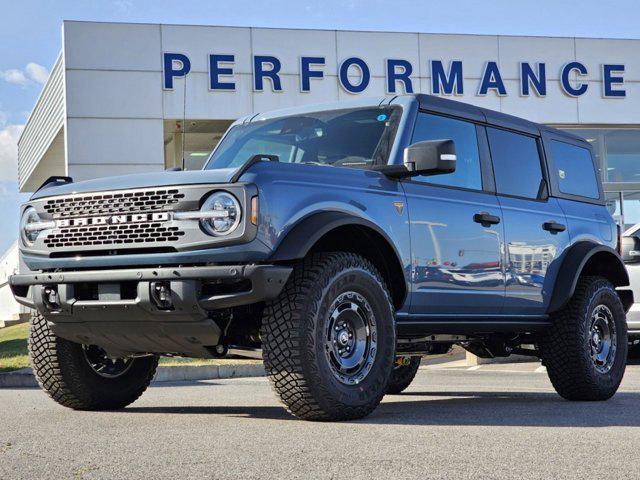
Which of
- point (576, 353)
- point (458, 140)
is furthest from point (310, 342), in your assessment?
point (576, 353)

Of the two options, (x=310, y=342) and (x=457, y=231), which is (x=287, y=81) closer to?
(x=457, y=231)

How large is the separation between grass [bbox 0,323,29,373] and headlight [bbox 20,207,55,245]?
6440mm

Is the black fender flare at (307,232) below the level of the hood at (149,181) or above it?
below

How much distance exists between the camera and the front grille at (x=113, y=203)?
6.41 meters

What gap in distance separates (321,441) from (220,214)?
141 cm

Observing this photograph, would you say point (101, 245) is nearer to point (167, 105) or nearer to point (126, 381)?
point (126, 381)

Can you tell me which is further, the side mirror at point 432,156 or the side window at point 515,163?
the side window at point 515,163

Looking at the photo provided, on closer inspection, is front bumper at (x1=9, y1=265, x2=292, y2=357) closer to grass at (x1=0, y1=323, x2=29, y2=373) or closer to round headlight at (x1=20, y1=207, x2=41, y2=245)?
round headlight at (x1=20, y1=207, x2=41, y2=245)

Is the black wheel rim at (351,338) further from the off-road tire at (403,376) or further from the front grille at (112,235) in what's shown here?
the off-road tire at (403,376)

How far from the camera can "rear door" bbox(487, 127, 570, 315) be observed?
27.1ft

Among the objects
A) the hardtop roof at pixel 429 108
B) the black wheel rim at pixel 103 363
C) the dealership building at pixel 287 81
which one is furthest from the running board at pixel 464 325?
the dealership building at pixel 287 81

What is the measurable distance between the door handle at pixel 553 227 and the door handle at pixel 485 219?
77 centimetres

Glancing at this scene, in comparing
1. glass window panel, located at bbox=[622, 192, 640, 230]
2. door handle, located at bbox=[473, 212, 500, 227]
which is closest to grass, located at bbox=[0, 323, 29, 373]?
door handle, located at bbox=[473, 212, 500, 227]

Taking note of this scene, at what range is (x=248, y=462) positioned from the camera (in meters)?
4.91
